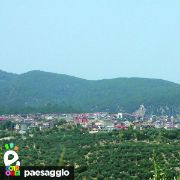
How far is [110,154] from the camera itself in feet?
147

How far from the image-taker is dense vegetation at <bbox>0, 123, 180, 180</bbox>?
3641 cm

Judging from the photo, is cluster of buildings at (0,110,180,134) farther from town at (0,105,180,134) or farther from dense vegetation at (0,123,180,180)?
dense vegetation at (0,123,180,180)

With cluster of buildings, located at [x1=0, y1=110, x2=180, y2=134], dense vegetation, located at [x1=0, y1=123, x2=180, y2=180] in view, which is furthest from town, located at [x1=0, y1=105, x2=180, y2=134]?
dense vegetation, located at [x1=0, y1=123, x2=180, y2=180]

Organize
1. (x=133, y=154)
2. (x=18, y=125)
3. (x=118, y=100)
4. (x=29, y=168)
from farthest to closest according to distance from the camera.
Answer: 1. (x=118, y=100)
2. (x=18, y=125)
3. (x=133, y=154)
4. (x=29, y=168)

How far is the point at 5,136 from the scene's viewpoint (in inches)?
2736

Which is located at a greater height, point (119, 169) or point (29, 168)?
point (29, 168)

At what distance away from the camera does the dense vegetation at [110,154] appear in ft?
119

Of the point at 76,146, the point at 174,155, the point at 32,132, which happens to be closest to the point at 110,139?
the point at 76,146

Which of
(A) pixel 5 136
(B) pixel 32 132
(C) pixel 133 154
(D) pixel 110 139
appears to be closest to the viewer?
(C) pixel 133 154

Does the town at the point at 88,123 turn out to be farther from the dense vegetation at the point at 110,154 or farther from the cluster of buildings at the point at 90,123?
the dense vegetation at the point at 110,154

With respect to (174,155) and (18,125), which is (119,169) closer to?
(174,155)

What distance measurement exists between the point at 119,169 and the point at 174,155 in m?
7.83

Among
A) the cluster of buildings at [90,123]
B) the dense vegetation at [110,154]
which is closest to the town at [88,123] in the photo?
the cluster of buildings at [90,123]

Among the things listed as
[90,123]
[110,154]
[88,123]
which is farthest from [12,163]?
[90,123]
